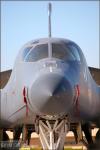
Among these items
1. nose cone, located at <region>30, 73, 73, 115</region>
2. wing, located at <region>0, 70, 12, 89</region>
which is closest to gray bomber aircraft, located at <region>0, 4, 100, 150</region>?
nose cone, located at <region>30, 73, 73, 115</region>

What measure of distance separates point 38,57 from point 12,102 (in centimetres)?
139

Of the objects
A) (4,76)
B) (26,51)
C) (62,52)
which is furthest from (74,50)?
(4,76)

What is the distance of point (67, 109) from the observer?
834 centimetres

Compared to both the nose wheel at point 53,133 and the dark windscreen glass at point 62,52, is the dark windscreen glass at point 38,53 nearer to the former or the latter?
the dark windscreen glass at point 62,52

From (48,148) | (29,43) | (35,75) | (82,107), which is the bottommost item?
(48,148)

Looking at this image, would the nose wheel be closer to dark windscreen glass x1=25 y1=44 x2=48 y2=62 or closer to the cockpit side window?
dark windscreen glass x1=25 y1=44 x2=48 y2=62

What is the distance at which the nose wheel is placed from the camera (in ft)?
28.3

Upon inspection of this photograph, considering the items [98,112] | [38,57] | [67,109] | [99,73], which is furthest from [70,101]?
[99,73]

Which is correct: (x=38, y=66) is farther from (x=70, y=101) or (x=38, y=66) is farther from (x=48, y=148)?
(x=48, y=148)

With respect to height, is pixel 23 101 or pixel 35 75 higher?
pixel 35 75

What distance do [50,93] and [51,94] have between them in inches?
1.2

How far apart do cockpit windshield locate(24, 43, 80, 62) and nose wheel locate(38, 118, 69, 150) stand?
1.68 m

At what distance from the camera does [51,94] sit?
766 centimetres

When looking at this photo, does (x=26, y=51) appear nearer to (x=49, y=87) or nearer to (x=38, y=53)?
(x=38, y=53)
